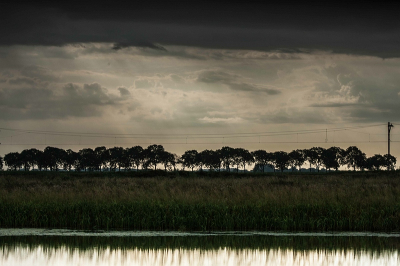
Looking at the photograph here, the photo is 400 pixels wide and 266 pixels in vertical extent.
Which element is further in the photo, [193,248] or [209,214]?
[209,214]

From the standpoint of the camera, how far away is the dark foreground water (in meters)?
18.9

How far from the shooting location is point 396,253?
65.6 ft

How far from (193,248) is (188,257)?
4.64 ft

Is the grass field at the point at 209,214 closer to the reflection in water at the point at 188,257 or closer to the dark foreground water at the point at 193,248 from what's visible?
the dark foreground water at the point at 193,248

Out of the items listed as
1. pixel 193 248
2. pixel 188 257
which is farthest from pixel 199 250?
pixel 188 257

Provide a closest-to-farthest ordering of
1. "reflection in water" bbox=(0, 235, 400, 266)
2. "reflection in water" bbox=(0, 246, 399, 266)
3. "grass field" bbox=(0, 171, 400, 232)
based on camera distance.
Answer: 1. "reflection in water" bbox=(0, 246, 399, 266)
2. "reflection in water" bbox=(0, 235, 400, 266)
3. "grass field" bbox=(0, 171, 400, 232)

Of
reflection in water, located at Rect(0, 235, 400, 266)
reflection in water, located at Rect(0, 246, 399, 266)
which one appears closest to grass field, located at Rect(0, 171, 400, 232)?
reflection in water, located at Rect(0, 235, 400, 266)

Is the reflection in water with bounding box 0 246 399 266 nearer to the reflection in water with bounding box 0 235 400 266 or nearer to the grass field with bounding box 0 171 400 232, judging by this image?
the reflection in water with bounding box 0 235 400 266

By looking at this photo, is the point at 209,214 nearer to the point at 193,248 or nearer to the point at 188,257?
the point at 193,248

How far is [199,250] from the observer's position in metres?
20.4

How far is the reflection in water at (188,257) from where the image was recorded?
61.1 ft

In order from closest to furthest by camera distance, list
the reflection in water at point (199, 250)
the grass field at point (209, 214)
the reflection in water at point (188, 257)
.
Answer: the reflection in water at point (188, 257) < the reflection in water at point (199, 250) < the grass field at point (209, 214)

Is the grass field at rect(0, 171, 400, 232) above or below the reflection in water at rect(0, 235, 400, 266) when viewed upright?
above

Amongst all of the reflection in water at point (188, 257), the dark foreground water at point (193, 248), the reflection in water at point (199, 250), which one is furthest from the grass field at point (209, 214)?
the reflection in water at point (188, 257)
